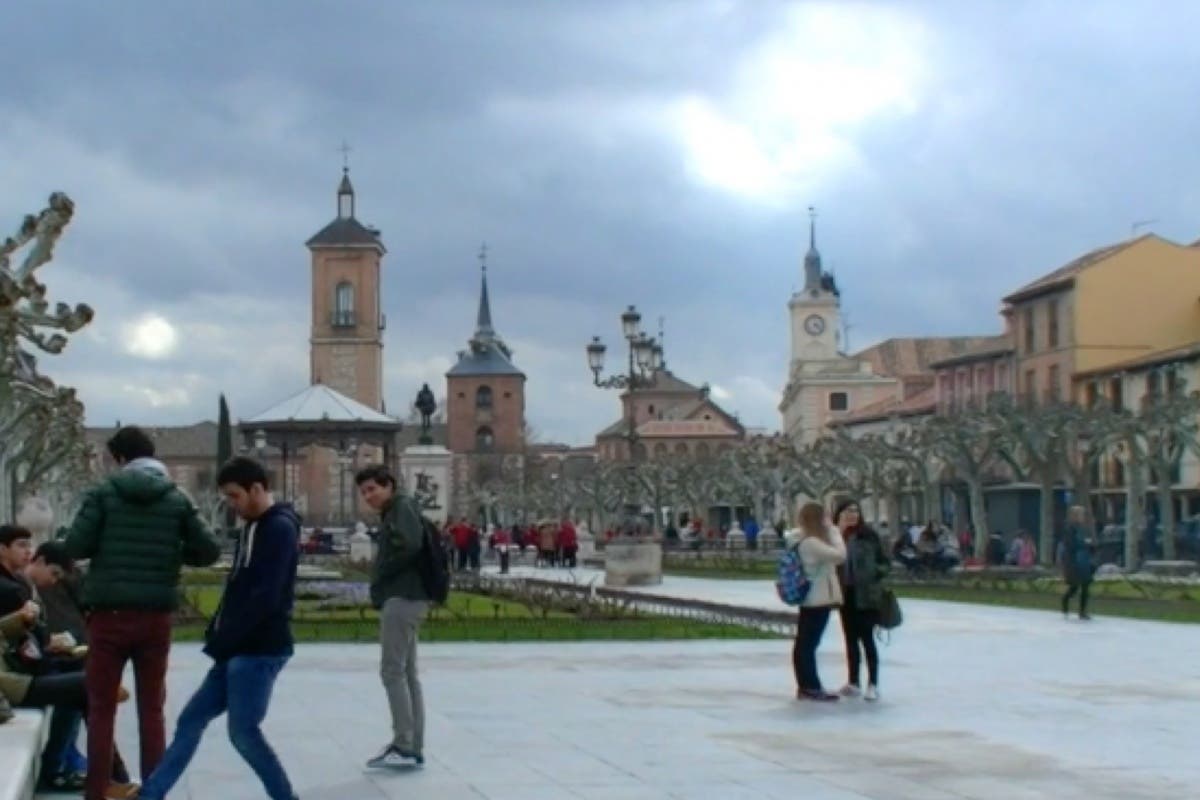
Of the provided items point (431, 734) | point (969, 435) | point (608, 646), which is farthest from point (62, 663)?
point (969, 435)

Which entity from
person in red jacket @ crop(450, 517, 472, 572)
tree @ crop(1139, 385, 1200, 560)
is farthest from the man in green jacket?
tree @ crop(1139, 385, 1200, 560)

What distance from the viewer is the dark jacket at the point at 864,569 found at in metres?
16.1

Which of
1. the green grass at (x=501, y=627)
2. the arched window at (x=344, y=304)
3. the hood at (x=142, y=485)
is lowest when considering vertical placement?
the green grass at (x=501, y=627)

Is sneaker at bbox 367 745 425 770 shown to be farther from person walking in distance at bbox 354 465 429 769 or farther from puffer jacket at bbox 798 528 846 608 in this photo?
puffer jacket at bbox 798 528 846 608

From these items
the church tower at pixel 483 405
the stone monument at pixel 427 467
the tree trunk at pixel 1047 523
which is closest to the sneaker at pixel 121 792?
the tree trunk at pixel 1047 523

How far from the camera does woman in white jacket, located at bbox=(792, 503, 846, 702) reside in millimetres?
15758

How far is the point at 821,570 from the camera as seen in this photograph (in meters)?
15.8

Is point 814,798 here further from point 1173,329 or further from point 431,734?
point 1173,329

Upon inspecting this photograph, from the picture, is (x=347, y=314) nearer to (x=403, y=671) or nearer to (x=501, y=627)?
(x=501, y=627)

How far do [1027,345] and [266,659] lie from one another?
7756cm

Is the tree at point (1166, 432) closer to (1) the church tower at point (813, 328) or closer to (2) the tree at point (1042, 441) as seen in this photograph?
(2) the tree at point (1042, 441)

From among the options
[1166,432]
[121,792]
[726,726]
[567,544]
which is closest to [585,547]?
[567,544]

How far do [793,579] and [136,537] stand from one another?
7.04m

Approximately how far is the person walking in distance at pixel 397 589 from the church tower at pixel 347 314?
122 metres
